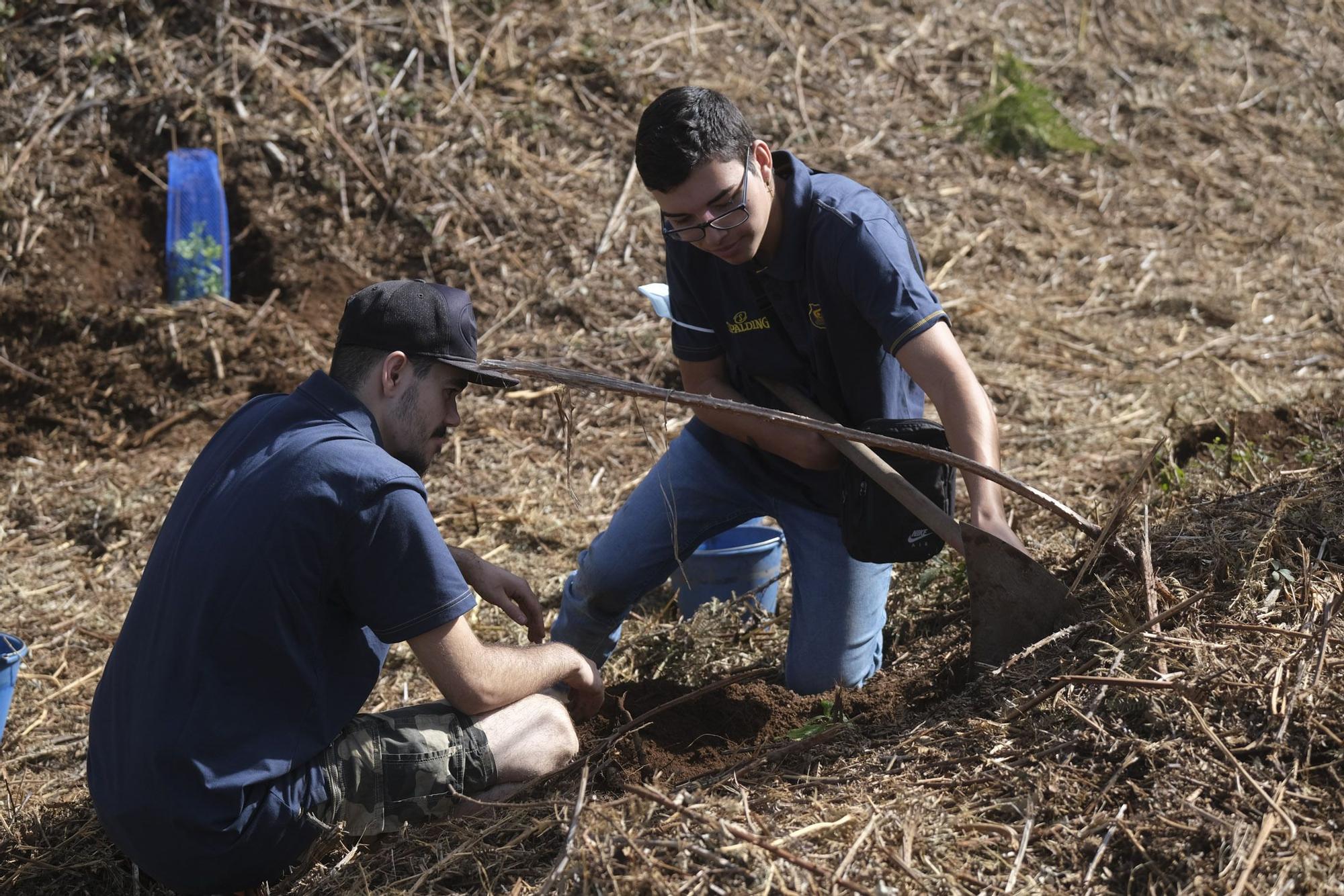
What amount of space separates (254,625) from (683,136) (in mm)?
1670

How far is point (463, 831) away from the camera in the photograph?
9.17 feet

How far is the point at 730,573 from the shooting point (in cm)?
444

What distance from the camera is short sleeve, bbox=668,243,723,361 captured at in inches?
148

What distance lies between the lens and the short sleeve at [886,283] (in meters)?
3.16

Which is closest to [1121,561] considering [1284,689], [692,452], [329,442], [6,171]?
[1284,689]

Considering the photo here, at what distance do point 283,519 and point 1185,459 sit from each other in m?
4.11

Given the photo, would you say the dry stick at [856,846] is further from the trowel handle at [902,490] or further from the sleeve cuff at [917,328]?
the sleeve cuff at [917,328]

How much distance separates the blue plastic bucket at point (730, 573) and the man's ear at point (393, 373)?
1.79m

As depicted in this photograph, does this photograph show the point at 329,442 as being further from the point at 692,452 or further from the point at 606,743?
the point at 692,452

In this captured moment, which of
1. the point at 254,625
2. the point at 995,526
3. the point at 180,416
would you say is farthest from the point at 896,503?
the point at 180,416

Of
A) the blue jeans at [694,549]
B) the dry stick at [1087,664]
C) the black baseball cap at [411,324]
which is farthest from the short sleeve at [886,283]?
the black baseball cap at [411,324]

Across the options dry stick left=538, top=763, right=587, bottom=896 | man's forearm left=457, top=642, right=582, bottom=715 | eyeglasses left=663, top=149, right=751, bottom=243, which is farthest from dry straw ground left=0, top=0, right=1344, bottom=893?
eyeglasses left=663, top=149, right=751, bottom=243

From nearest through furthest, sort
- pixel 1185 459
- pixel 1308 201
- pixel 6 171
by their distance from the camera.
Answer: pixel 1185 459 < pixel 6 171 < pixel 1308 201

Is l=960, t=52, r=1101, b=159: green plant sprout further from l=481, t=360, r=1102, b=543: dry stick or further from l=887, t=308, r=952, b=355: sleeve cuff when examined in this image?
l=481, t=360, r=1102, b=543: dry stick
